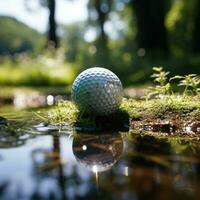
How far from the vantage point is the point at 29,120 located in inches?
197

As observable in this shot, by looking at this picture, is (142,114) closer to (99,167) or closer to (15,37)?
(99,167)

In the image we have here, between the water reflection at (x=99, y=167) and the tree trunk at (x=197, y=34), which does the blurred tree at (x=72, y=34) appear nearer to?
the tree trunk at (x=197, y=34)

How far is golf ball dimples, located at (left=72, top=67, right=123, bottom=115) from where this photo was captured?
181 inches

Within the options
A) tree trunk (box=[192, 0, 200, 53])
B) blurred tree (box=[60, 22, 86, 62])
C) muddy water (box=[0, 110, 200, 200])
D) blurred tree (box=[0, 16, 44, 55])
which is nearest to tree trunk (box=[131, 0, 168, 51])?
tree trunk (box=[192, 0, 200, 53])

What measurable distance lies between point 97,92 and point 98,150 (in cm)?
133

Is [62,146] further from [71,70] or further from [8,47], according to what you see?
[8,47]

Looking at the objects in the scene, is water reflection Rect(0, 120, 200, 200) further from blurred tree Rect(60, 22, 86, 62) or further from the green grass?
blurred tree Rect(60, 22, 86, 62)

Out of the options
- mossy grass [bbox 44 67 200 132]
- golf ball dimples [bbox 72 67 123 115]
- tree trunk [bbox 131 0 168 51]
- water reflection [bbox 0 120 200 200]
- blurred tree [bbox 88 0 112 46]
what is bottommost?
water reflection [bbox 0 120 200 200]

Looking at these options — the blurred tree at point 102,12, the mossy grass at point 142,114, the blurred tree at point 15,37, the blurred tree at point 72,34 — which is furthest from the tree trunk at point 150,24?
the blurred tree at point 15,37

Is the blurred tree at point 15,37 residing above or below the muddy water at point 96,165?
above

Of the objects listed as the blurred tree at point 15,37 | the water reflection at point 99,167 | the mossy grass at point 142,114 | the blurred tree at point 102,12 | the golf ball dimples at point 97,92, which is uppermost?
the blurred tree at point 15,37

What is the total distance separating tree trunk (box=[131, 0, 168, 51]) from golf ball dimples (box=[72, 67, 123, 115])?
48.5ft

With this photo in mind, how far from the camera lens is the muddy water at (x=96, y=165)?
2.40 metres

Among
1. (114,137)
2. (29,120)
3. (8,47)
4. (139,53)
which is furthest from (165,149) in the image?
(8,47)
